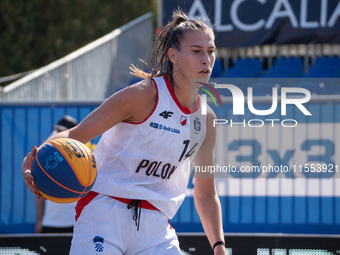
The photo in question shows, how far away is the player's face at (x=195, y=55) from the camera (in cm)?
253

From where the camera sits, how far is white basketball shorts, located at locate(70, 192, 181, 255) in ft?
7.77

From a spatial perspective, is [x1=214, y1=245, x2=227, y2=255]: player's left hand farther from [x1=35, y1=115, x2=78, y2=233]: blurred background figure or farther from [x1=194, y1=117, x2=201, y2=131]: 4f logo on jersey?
[x1=35, y1=115, x2=78, y2=233]: blurred background figure

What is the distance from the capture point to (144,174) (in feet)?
8.26

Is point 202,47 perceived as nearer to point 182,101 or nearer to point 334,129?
point 182,101

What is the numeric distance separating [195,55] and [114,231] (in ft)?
3.84

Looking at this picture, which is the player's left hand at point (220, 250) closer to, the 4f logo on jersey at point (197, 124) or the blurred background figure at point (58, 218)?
the 4f logo on jersey at point (197, 124)

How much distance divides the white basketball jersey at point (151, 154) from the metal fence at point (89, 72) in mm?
5690

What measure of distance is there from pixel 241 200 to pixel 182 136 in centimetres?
337

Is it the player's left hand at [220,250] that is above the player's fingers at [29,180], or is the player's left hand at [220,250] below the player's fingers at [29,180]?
below

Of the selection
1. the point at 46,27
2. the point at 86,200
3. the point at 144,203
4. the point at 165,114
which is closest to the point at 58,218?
the point at 86,200

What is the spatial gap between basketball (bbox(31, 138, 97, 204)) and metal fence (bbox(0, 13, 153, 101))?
578 cm

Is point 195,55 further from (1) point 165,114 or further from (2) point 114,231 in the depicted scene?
(2) point 114,231

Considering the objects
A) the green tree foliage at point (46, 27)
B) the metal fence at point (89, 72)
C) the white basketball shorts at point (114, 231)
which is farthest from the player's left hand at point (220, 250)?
the green tree foliage at point (46, 27)

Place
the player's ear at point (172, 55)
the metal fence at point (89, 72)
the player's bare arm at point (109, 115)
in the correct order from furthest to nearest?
the metal fence at point (89, 72) → the player's ear at point (172, 55) → the player's bare arm at point (109, 115)
